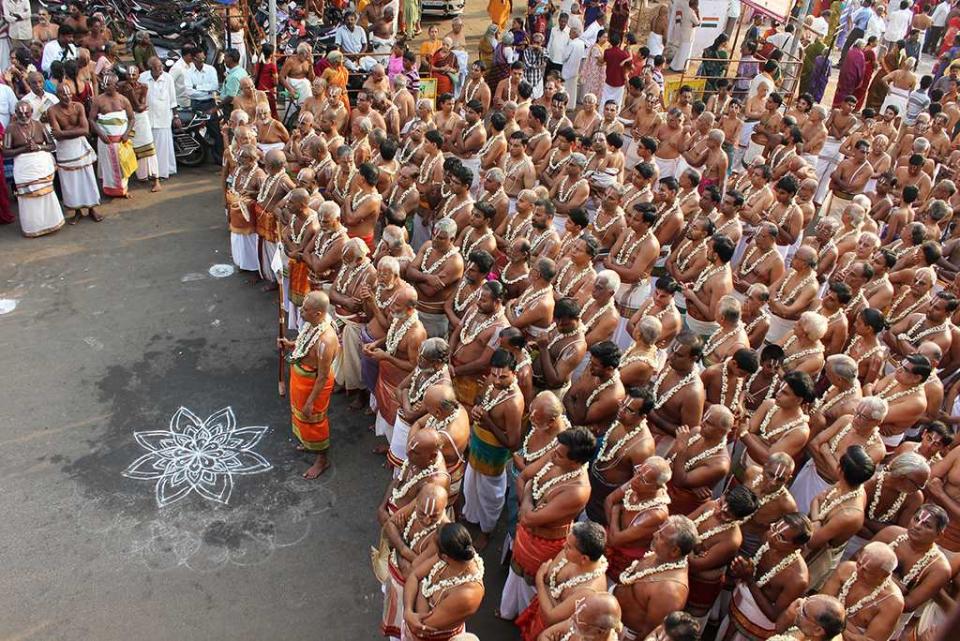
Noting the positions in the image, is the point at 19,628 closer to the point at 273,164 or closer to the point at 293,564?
the point at 293,564

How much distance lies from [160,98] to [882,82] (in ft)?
44.6

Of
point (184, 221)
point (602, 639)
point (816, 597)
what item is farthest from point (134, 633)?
point (184, 221)

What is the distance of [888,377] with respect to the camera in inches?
270

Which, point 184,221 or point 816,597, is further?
point 184,221

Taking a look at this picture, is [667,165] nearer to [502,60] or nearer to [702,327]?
[702,327]

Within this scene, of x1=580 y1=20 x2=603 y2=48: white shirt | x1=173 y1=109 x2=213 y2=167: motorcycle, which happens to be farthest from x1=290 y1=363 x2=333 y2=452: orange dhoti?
x1=580 y1=20 x2=603 y2=48: white shirt

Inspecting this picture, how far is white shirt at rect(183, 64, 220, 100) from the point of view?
43.9 ft

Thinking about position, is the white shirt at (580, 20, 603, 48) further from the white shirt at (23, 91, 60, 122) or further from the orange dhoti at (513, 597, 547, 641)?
the orange dhoti at (513, 597, 547, 641)

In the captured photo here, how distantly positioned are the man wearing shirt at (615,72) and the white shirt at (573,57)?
98 centimetres

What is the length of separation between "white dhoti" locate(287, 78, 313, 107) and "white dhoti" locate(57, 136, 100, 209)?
331 centimetres

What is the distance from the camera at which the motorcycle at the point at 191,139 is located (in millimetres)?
13305

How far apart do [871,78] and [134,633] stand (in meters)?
17.8

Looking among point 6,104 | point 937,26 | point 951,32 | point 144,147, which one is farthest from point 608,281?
point 937,26

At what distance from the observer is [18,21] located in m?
15.2
